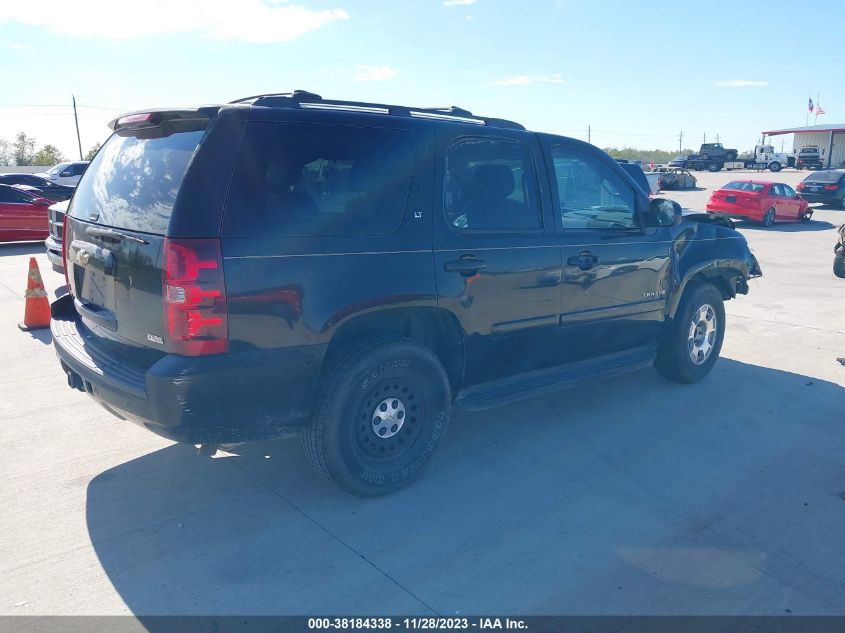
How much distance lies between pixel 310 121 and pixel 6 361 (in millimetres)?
4533

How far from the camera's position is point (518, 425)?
207 inches

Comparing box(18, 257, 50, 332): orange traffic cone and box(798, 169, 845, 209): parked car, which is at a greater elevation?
box(798, 169, 845, 209): parked car

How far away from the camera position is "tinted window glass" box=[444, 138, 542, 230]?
14.0ft

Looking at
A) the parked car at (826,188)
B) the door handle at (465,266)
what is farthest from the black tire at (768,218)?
the door handle at (465,266)

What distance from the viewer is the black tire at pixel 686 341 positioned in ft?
19.4

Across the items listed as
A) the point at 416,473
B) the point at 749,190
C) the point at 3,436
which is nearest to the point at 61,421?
the point at 3,436

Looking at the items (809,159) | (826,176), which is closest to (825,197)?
(826,176)

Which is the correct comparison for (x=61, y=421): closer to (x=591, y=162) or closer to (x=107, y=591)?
(x=107, y=591)

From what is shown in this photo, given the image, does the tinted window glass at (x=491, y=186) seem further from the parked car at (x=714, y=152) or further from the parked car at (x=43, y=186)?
the parked car at (x=714, y=152)

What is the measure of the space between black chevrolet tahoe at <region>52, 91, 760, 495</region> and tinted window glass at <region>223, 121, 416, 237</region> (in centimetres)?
1

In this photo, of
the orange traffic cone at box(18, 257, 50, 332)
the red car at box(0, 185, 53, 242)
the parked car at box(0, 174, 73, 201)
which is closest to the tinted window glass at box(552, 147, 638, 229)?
the orange traffic cone at box(18, 257, 50, 332)

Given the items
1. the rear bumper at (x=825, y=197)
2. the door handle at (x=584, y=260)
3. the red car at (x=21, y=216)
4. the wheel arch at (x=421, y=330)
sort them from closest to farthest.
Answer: the wheel arch at (x=421, y=330) → the door handle at (x=584, y=260) → the red car at (x=21, y=216) → the rear bumper at (x=825, y=197)

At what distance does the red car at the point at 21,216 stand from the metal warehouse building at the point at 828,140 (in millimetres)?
65290

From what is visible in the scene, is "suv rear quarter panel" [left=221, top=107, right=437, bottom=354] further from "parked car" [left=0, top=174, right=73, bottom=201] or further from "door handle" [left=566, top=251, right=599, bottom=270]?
"parked car" [left=0, top=174, right=73, bottom=201]
